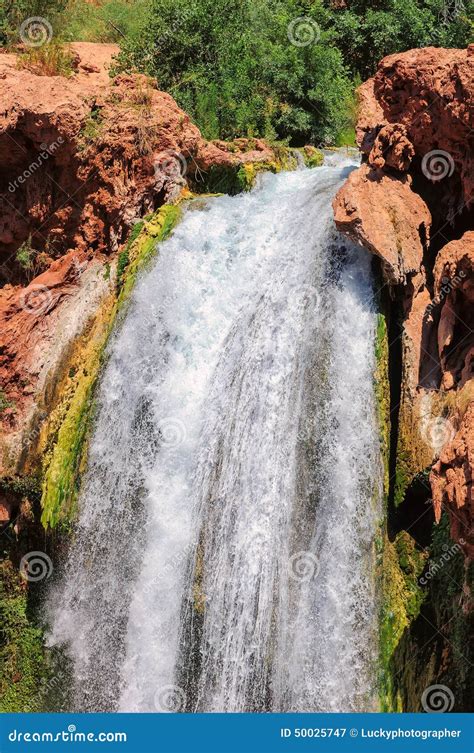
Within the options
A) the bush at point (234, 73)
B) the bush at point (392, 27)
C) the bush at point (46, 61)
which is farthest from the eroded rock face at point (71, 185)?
the bush at point (392, 27)

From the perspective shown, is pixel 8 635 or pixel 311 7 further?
pixel 311 7

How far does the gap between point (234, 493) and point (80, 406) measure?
2.70 meters

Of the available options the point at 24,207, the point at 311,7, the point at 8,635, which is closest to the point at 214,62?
the point at 311,7

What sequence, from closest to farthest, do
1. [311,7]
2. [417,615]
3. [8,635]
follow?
[417,615]
[8,635]
[311,7]

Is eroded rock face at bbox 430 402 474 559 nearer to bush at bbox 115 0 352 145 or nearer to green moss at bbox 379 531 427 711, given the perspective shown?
green moss at bbox 379 531 427 711

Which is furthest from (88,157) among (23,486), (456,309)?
(456,309)

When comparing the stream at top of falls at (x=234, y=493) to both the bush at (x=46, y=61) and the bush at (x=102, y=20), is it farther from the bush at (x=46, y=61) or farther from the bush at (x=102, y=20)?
the bush at (x=102, y=20)

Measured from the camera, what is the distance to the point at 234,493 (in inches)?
336

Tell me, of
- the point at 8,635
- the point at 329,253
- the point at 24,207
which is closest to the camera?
the point at 329,253

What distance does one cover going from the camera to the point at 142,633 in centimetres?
864

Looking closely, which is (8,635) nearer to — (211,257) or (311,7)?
(211,257)

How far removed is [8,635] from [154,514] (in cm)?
285

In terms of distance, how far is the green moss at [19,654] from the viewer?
383 inches

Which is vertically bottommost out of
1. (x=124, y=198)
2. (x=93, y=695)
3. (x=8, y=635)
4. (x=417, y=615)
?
(x=8, y=635)
